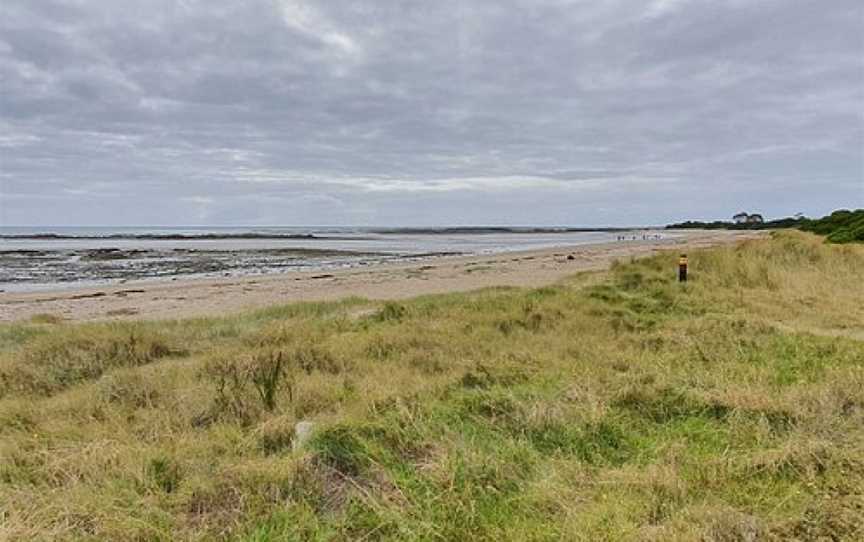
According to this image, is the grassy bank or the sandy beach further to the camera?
the sandy beach

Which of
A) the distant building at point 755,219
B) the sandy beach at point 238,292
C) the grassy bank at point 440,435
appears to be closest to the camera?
the grassy bank at point 440,435

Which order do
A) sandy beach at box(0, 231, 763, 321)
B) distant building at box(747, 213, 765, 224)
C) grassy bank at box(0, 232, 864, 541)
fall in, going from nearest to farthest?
grassy bank at box(0, 232, 864, 541), sandy beach at box(0, 231, 763, 321), distant building at box(747, 213, 765, 224)

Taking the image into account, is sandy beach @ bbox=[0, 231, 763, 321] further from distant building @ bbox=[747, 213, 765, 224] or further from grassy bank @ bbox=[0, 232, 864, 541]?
distant building @ bbox=[747, 213, 765, 224]

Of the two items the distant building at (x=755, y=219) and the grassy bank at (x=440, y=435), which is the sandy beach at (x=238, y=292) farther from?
the distant building at (x=755, y=219)

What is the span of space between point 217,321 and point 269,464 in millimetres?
8610

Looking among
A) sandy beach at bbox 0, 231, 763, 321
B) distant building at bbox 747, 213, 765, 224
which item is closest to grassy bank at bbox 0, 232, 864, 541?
sandy beach at bbox 0, 231, 763, 321

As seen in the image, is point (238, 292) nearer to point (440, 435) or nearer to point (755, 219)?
point (440, 435)

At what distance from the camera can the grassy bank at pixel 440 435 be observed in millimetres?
3365

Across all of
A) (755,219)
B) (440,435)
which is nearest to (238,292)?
(440,435)

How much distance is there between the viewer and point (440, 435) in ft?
14.9

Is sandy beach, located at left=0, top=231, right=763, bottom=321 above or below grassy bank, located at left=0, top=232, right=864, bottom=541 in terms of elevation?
below

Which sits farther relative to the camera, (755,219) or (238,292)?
(755,219)

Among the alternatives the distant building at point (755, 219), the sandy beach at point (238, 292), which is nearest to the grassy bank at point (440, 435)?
the sandy beach at point (238, 292)

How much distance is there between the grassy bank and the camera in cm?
337
